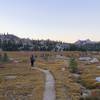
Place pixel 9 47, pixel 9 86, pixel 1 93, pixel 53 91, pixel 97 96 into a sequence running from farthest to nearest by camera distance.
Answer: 1. pixel 9 47
2. pixel 9 86
3. pixel 1 93
4. pixel 53 91
5. pixel 97 96

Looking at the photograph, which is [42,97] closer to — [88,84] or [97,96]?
[97,96]

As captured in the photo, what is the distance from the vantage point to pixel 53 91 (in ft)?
89.5

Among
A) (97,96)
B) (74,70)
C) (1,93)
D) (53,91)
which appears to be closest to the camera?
(97,96)

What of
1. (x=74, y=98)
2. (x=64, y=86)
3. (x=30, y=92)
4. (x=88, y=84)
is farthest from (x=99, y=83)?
(x=74, y=98)

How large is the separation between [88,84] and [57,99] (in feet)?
51.6

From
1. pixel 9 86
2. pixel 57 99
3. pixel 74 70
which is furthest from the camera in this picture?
pixel 74 70

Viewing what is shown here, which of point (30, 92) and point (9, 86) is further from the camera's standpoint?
point (9, 86)

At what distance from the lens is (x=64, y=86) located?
31297 millimetres

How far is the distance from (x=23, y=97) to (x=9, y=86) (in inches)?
263

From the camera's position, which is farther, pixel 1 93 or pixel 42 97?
pixel 1 93

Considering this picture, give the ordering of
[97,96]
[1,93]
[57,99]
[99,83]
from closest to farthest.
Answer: [57,99], [97,96], [1,93], [99,83]

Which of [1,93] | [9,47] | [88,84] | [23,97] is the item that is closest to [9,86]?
[1,93]

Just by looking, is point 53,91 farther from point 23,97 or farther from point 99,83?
point 99,83

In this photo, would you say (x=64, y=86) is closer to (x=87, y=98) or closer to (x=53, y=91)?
(x=53, y=91)
